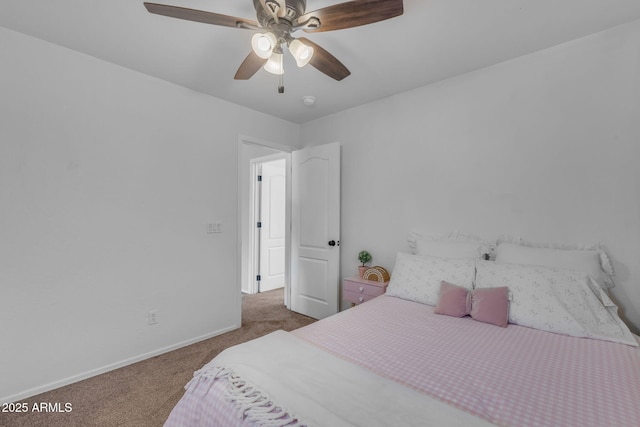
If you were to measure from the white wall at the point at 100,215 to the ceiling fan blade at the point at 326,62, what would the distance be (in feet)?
5.10

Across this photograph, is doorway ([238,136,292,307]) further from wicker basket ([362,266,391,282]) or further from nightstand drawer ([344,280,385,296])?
wicker basket ([362,266,391,282])

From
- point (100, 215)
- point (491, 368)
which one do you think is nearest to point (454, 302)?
point (491, 368)

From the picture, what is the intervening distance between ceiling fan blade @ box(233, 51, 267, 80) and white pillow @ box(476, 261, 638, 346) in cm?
211

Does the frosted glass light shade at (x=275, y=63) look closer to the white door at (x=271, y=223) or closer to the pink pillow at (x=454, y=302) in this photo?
the pink pillow at (x=454, y=302)

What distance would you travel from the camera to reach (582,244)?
1972mm

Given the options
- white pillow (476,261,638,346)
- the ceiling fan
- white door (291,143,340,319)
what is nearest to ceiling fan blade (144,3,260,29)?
the ceiling fan

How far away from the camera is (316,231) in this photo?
3.43 m

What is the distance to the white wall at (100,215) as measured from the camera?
75.7 inches

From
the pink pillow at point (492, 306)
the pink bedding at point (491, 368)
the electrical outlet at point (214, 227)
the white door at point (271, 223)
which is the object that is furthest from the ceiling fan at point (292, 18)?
the white door at point (271, 223)

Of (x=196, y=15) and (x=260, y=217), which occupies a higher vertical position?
(x=196, y=15)

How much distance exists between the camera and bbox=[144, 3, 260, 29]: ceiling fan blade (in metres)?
1.33

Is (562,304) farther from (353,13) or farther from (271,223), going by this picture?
(271,223)

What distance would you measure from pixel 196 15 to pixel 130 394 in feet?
7.83

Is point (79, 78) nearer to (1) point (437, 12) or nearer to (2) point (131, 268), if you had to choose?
(2) point (131, 268)
